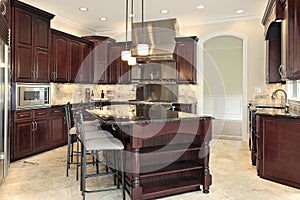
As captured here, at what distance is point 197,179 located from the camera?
10.8ft

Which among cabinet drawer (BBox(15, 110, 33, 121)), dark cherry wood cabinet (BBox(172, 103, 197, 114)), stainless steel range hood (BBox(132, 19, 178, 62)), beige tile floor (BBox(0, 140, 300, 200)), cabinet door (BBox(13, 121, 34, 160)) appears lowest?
beige tile floor (BBox(0, 140, 300, 200))

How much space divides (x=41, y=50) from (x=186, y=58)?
3.47 meters

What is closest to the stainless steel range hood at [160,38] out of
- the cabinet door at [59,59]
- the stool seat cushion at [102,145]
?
the cabinet door at [59,59]

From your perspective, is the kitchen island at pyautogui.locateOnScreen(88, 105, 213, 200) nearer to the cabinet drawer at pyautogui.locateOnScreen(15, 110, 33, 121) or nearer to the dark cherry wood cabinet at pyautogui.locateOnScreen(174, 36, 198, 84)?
the cabinet drawer at pyautogui.locateOnScreen(15, 110, 33, 121)

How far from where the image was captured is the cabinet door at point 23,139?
4.60m

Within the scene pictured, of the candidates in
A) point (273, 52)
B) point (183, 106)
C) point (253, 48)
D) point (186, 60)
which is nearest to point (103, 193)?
point (183, 106)

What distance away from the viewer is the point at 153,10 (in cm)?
601

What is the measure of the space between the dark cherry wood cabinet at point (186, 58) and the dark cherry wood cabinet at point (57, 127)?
3.09 metres

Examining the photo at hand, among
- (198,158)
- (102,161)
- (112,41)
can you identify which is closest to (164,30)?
(112,41)

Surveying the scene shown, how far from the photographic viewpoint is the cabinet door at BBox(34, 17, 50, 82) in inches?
202

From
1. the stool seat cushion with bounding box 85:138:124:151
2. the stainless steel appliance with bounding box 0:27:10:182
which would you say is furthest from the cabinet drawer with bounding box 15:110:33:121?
the stool seat cushion with bounding box 85:138:124:151

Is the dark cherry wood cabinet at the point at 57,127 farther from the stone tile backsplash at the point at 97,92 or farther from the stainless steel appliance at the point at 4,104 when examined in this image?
the stainless steel appliance at the point at 4,104

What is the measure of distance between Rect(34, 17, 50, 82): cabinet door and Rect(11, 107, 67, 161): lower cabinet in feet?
2.34

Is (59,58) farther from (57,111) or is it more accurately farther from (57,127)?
(57,127)
